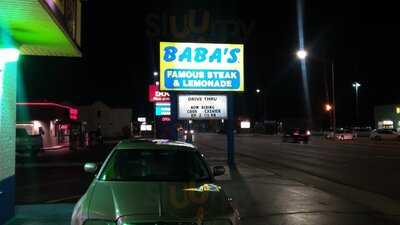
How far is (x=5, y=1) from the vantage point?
725 centimetres

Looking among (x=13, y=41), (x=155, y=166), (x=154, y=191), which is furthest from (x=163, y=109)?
(x=154, y=191)

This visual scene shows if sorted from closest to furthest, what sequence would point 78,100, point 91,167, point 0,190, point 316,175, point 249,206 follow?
point 91,167 → point 0,190 → point 249,206 → point 316,175 → point 78,100

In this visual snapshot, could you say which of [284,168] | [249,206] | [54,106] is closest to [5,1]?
[249,206]

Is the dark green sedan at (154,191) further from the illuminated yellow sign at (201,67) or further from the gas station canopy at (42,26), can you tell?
the illuminated yellow sign at (201,67)

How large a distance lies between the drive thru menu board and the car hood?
15839 mm

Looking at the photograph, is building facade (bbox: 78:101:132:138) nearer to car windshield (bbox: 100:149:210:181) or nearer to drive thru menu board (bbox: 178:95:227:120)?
drive thru menu board (bbox: 178:95:227:120)

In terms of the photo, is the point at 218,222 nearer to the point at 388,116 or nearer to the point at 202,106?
Result: the point at 202,106

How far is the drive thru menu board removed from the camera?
2264 cm

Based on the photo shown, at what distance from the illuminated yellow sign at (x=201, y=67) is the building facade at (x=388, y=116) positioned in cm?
6256

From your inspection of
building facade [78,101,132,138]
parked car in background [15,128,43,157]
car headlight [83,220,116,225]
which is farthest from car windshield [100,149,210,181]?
building facade [78,101,132,138]

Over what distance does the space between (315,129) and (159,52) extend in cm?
9557

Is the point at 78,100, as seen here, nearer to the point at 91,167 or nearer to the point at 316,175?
the point at 316,175

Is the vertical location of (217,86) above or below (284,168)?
above

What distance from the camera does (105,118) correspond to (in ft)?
363
